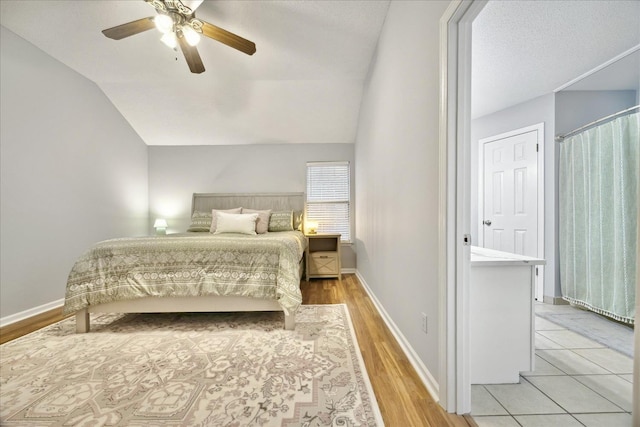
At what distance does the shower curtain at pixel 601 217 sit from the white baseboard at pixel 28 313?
5.27m

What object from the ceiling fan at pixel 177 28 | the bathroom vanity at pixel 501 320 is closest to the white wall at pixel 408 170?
the bathroom vanity at pixel 501 320

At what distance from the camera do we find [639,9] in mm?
1898

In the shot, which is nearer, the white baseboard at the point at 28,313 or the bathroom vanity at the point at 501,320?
the bathroom vanity at the point at 501,320

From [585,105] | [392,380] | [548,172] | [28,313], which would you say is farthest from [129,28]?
[585,105]

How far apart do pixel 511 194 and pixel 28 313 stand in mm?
5431

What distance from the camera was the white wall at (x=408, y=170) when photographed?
147cm

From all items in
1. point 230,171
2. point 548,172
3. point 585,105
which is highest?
point 585,105

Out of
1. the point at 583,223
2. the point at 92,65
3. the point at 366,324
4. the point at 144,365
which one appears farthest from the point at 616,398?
the point at 92,65

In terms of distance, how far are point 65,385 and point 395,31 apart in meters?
3.22

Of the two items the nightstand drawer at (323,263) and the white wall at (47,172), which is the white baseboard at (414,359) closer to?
the nightstand drawer at (323,263)

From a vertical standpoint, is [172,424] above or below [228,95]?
below

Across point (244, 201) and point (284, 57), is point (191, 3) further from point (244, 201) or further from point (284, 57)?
point (244, 201)

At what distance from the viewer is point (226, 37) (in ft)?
7.23

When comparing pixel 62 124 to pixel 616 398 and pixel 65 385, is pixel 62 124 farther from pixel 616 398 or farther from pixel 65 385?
pixel 616 398
